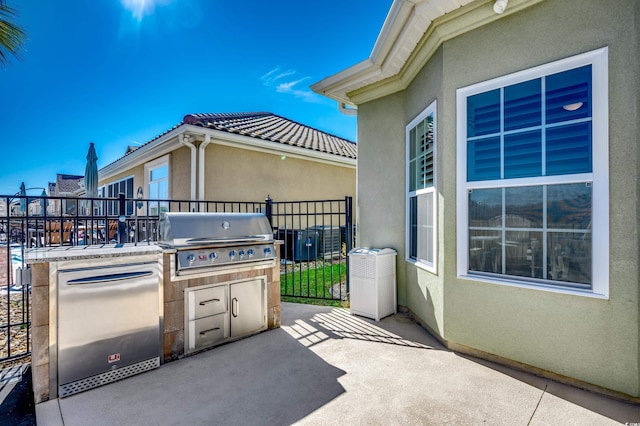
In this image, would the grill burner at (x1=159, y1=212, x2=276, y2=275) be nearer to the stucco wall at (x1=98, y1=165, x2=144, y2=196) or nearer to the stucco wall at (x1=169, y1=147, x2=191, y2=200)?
the stucco wall at (x1=169, y1=147, x2=191, y2=200)

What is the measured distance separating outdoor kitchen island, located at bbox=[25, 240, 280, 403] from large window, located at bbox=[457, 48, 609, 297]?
2.87m

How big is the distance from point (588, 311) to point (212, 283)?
161 inches

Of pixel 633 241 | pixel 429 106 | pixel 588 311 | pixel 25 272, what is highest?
pixel 429 106

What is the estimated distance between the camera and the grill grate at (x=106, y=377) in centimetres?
258

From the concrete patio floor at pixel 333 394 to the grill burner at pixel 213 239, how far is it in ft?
3.83

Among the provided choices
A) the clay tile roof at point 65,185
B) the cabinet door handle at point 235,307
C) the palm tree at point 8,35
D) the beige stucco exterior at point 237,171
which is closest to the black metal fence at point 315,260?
the beige stucco exterior at point 237,171

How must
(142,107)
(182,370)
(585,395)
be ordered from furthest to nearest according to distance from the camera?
(142,107), (182,370), (585,395)

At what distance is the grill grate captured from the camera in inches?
101

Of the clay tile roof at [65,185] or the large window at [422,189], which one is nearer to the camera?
the large window at [422,189]

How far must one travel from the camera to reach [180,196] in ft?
26.7

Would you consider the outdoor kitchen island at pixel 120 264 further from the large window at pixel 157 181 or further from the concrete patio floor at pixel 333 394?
the large window at pixel 157 181

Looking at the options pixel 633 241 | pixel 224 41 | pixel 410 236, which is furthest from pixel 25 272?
pixel 224 41

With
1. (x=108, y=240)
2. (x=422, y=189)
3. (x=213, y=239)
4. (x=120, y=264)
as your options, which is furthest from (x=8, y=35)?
(x=422, y=189)

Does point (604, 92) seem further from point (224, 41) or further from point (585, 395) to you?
point (224, 41)
